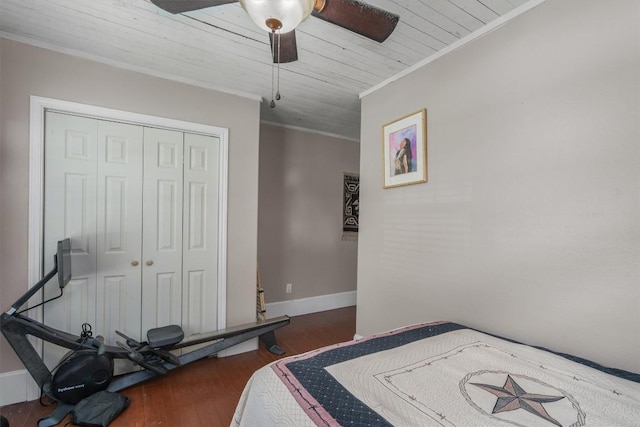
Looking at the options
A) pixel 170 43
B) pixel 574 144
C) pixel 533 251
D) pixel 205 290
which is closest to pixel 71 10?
pixel 170 43

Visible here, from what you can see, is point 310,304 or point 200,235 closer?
point 200,235

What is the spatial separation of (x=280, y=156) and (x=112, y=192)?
1.93 metres

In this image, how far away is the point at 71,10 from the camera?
1.66 meters

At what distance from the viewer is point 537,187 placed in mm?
1497

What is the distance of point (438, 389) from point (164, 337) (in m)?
1.97

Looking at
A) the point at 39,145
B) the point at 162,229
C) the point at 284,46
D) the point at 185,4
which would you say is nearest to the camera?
the point at 185,4

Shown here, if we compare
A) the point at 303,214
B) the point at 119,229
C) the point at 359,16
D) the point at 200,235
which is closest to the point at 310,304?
the point at 303,214

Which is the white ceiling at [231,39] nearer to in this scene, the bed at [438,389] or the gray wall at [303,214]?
the gray wall at [303,214]

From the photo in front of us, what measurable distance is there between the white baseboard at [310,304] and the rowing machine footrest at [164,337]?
148 centimetres

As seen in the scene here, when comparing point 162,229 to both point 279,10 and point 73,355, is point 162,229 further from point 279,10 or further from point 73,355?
point 279,10

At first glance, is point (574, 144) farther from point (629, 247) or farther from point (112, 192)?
point (112, 192)

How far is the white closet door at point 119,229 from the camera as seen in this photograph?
2.22 meters

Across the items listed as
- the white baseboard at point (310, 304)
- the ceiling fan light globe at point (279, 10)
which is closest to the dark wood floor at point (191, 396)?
the white baseboard at point (310, 304)

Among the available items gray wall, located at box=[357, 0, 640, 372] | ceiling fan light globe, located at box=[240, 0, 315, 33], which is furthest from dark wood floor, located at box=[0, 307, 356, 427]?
ceiling fan light globe, located at box=[240, 0, 315, 33]
